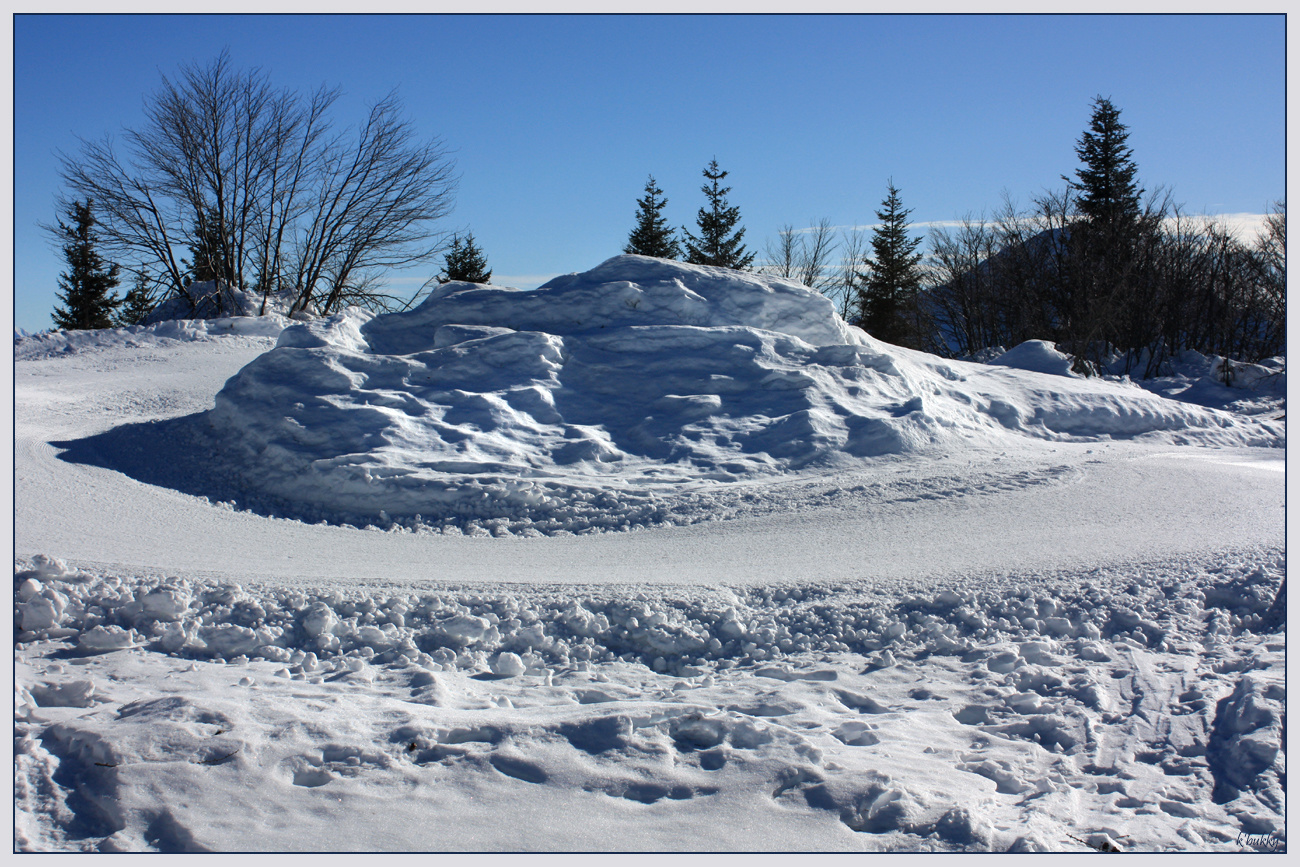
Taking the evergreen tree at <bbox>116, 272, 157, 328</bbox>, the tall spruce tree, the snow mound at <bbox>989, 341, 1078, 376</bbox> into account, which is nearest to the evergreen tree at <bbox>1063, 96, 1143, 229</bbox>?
the tall spruce tree

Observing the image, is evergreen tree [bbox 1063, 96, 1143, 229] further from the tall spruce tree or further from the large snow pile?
the large snow pile

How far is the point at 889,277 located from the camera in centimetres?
3925

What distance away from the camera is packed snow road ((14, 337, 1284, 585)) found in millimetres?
5891

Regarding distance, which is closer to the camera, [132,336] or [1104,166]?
[132,336]

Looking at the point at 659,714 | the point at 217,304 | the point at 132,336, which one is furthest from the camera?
the point at 217,304

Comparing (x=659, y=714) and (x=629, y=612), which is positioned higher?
(x=629, y=612)

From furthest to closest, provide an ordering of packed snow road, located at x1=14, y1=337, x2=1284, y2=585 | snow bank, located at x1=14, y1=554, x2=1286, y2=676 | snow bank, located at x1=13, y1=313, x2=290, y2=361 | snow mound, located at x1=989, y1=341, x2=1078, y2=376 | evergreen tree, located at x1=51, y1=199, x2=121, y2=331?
1. evergreen tree, located at x1=51, y1=199, x2=121, y2=331
2. snow bank, located at x1=13, y1=313, x2=290, y2=361
3. snow mound, located at x1=989, y1=341, x2=1078, y2=376
4. packed snow road, located at x1=14, y1=337, x2=1284, y2=585
5. snow bank, located at x1=14, y1=554, x2=1286, y2=676

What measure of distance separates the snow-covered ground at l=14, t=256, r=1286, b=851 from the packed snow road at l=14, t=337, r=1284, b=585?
0.05 metres

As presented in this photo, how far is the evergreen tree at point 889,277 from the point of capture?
3875 cm

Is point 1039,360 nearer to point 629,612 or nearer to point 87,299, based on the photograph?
point 629,612

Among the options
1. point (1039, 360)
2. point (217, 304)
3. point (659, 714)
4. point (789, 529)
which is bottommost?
point (659, 714)

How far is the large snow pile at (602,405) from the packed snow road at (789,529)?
617mm

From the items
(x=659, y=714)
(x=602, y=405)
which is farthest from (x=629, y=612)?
(x=602, y=405)

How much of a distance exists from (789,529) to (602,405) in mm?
3854
